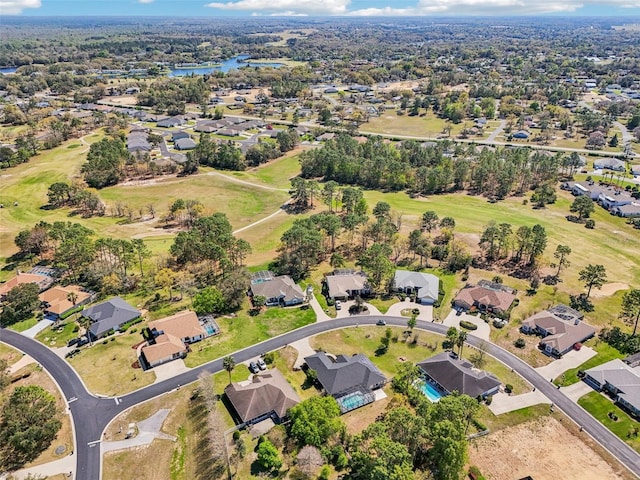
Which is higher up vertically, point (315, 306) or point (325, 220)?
point (325, 220)

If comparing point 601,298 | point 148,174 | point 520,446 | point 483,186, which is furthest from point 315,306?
point 148,174

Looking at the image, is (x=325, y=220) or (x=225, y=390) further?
(x=325, y=220)

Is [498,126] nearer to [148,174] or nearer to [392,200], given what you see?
[392,200]

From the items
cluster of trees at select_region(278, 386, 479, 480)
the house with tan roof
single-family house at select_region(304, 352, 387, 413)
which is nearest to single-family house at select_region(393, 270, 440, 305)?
single-family house at select_region(304, 352, 387, 413)

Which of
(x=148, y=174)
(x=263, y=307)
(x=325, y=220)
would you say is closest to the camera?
(x=263, y=307)

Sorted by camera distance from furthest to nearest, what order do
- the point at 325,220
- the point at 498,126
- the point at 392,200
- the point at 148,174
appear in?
the point at 498,126 < the point at 148,174 < the point at 392,200 < the point at 325,220

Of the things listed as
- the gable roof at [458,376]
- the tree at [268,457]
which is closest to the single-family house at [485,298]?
the gable roof at [458,376]
